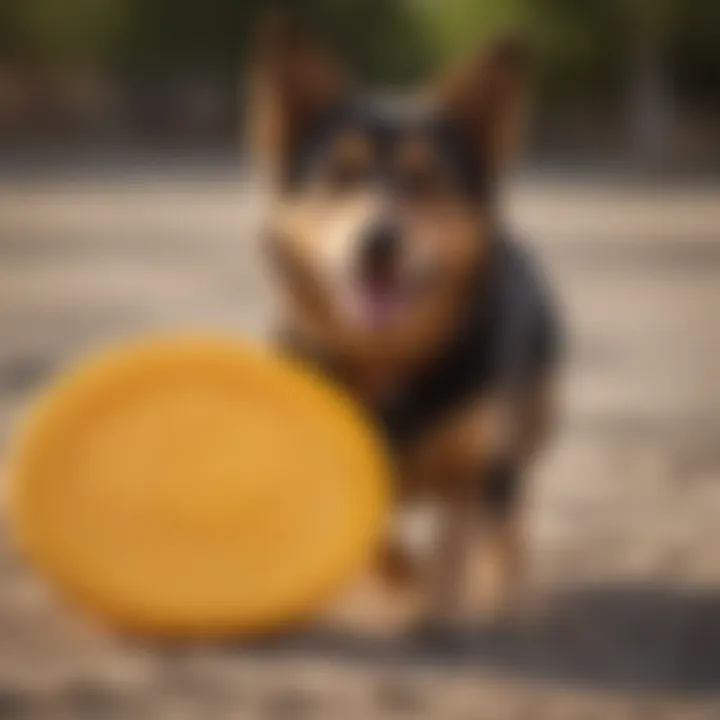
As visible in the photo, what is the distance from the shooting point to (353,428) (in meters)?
0.79

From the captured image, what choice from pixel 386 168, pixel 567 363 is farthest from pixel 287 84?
pixel 567 363

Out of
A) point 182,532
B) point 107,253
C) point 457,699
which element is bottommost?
point 457,699

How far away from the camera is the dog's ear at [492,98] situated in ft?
2.43

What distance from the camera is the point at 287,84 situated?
76 cm

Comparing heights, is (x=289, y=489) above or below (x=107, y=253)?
below

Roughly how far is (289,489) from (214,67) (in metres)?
0.25

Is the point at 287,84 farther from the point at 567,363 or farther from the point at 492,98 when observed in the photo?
the point at 567,363

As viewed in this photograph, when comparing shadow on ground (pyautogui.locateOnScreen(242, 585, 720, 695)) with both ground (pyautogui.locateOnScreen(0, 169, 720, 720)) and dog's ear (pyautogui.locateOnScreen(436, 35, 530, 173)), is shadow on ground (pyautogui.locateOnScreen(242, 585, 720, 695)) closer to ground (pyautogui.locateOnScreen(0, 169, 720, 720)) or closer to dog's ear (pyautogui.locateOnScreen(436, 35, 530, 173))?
ground (pyautogui.locateOnScreen(0, 169, 720, 720))

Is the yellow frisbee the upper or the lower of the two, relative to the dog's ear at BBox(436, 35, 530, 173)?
lower

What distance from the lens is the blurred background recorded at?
0.73m

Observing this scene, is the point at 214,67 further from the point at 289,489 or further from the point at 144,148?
the point at 289,489

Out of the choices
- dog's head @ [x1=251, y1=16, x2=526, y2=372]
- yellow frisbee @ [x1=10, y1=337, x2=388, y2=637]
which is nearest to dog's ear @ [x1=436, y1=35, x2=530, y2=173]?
dog's head @ [x1=251, y1=16, x2=526, y2=372]

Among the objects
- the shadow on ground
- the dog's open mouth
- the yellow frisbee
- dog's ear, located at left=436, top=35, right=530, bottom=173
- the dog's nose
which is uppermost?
dog's ear, located at left=436, top=35, right=530, bottom=173

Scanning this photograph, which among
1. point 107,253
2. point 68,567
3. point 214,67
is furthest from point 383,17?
point 68,567
